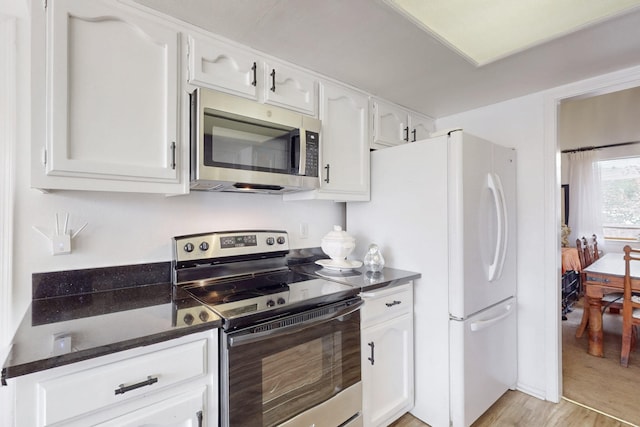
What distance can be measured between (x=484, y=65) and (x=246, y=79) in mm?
1349

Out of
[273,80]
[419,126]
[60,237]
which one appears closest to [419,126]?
[419,126]

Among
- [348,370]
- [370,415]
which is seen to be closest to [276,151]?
[348,370]

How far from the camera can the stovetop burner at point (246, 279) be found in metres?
1.22

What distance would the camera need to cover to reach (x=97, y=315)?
42.9 inches

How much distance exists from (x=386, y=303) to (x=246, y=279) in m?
0.80

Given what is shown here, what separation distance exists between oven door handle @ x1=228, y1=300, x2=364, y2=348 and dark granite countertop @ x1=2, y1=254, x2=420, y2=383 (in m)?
0.09

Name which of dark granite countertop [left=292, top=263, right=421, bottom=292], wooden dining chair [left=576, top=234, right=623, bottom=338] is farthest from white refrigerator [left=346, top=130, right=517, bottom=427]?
wooden dining chair [left=576, top=234, right=623, bottom=338]

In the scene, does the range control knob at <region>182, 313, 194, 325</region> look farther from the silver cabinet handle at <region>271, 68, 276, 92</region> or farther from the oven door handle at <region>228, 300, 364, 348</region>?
the silver cabinet handle at <region>271, 68, 276, 92</region>

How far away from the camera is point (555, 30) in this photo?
1.60 metres

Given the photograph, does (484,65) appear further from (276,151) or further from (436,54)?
(276,151)

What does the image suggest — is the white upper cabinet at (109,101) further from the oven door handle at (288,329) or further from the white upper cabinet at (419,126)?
the white upper cabinet at (419,126)

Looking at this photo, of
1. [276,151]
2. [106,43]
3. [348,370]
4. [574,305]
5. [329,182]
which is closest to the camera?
[106,43]

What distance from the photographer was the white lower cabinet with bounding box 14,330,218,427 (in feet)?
2.63

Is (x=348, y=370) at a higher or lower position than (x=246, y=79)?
lower
